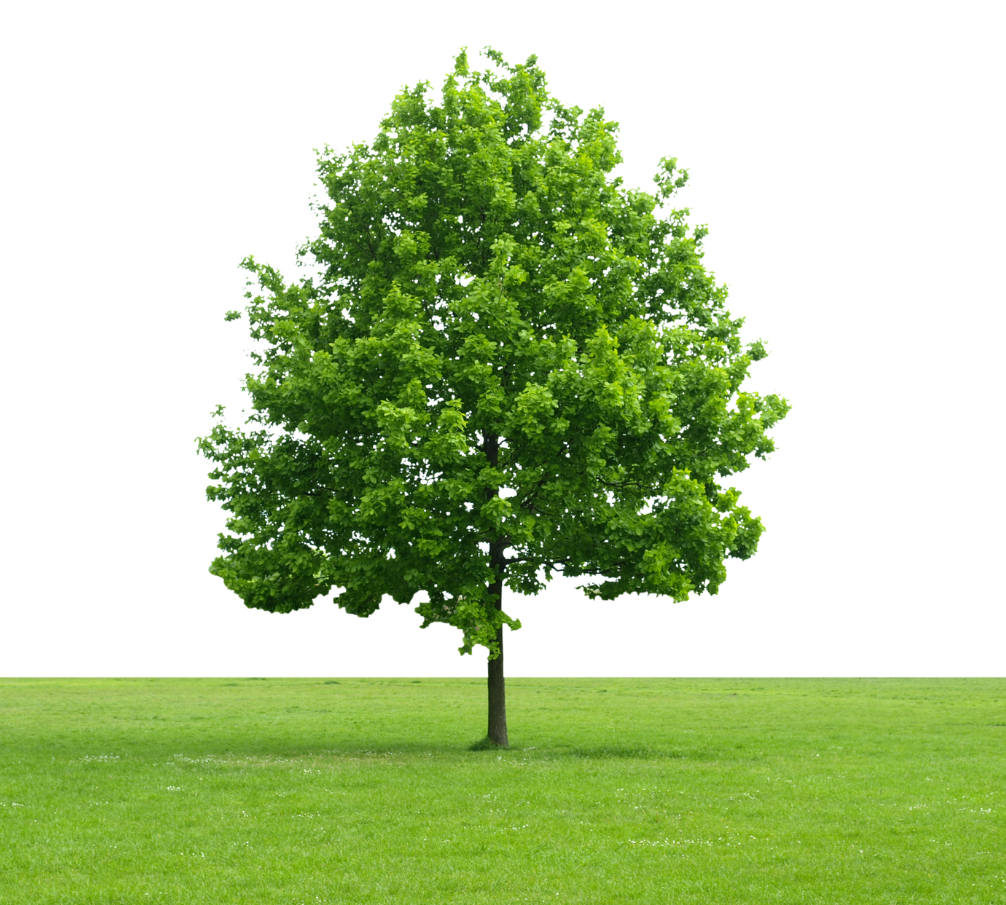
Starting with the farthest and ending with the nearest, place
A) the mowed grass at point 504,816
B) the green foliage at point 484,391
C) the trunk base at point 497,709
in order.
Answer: the trunk base at point 497,709
the green foliage at point 484,391
the mowed grass at point 504,816

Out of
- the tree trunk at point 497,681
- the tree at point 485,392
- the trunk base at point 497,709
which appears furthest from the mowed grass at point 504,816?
the tree at point 485,392

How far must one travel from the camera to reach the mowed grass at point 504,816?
Result: 52.3 feet

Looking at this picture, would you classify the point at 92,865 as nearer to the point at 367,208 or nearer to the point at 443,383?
the point at 443,383

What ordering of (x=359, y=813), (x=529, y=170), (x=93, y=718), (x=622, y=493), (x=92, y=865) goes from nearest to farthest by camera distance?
(x=92, y=865)
(x=359, y=813)
(x=622, y=493)
(x=529, y=170)
(x=93, y=718)

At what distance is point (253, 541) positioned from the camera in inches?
1240

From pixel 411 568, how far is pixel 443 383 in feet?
18.8

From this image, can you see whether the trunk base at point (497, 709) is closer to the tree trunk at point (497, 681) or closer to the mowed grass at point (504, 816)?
the tree trunk at point (497, 681)

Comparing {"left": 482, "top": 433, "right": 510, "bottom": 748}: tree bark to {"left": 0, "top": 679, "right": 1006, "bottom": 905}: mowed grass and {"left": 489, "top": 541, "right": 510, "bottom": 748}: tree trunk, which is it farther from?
{"left": 0, "top": 679, "right": 1006, "bottom": 905}: mowed grass

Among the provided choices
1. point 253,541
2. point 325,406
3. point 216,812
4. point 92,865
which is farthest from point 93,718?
point 92,865

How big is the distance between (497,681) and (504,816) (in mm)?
11924

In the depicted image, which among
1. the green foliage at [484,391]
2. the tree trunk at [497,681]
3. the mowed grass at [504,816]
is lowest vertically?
the mowed grass at [504,816]

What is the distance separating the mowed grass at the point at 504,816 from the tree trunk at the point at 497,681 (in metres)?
1.30

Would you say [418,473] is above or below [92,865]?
above

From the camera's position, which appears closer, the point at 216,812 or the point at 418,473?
the point at 216,812
